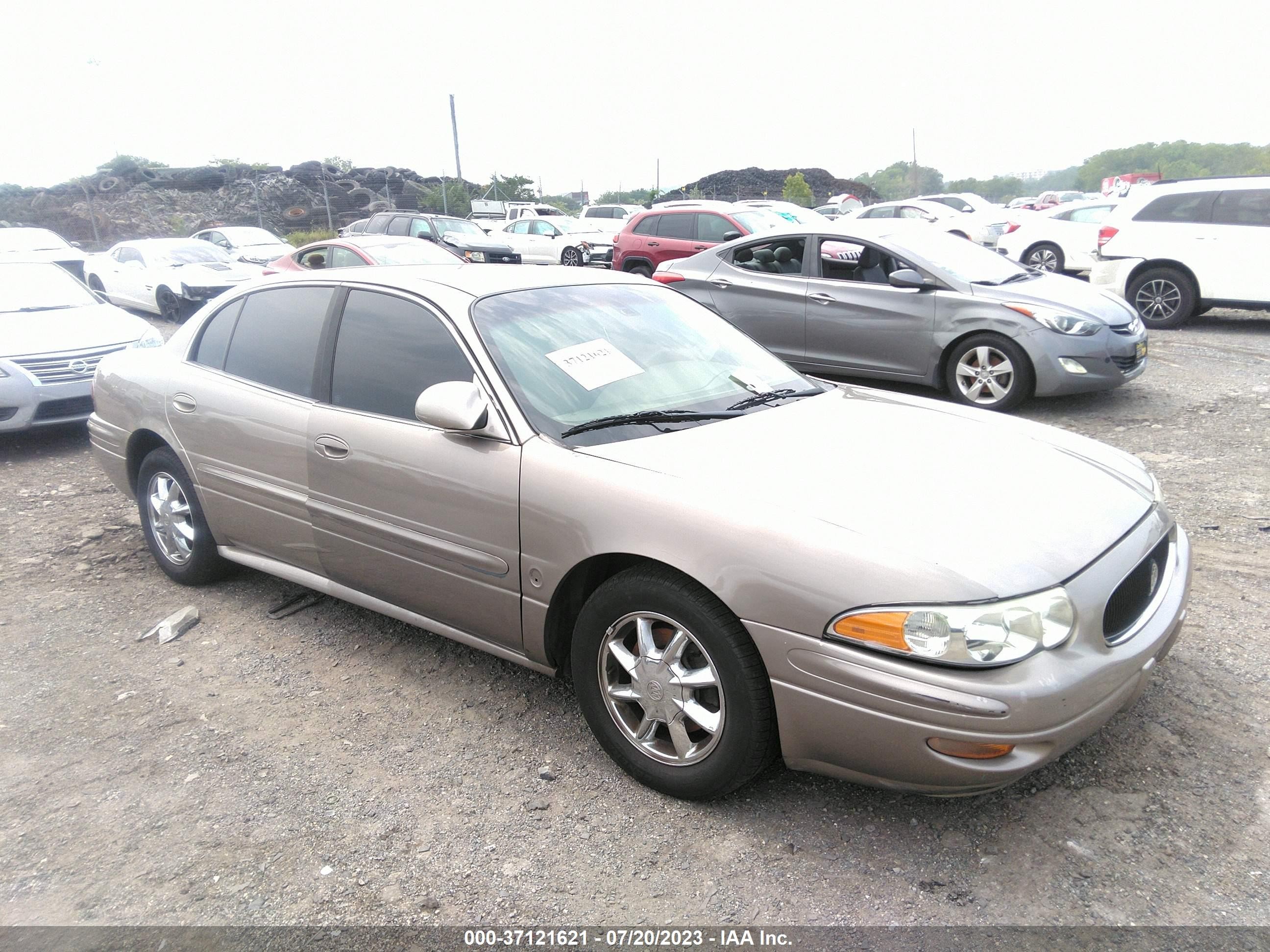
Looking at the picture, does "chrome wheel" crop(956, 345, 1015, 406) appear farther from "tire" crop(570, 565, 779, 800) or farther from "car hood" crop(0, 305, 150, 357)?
"car hood" crop(0, 305, 150, 357)

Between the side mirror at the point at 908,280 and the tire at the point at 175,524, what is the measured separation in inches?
219

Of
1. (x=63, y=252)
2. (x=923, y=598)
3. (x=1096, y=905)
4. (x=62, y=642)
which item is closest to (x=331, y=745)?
(x=62, y=642)

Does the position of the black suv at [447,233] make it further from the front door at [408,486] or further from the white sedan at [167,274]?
the front door at [408,486]

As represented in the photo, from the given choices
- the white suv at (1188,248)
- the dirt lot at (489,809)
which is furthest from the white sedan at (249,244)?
the dirt lot at (489,809)

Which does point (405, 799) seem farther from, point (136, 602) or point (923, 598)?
point (136, 602)

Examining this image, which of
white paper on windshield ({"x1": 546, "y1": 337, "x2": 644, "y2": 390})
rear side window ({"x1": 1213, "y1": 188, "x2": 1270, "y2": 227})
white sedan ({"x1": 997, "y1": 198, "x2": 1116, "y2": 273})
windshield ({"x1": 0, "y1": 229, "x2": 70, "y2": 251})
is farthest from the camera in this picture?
windshield ({"x1": 0, "y1": 229, "x2": 70, "y2": 251})

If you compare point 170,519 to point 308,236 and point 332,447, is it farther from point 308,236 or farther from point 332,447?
point 308,236

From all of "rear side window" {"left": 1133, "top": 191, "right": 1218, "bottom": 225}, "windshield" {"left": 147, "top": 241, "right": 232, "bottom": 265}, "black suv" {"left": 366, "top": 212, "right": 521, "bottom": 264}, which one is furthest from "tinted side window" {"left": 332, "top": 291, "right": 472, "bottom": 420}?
"black suv" {"left": 366, "top": 212, "right": 521, "bottom": 264}

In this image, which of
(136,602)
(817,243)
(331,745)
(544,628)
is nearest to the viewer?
(544,628)

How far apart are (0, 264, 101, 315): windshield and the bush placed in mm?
20570

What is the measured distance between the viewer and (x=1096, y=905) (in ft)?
7.68

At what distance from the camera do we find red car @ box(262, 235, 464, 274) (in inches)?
437

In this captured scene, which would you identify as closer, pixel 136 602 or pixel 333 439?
pixel 333 439

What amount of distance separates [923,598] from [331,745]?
2.13 metres
